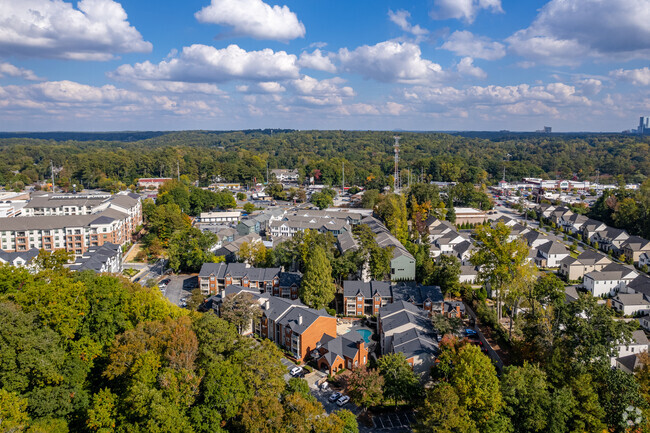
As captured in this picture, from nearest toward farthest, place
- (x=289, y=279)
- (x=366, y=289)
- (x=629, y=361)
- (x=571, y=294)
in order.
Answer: (x=629, y=361) → (x=571, y=294) → (x=366, y=289) → (x=289, y=279)

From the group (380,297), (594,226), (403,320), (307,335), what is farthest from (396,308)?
(594,226)

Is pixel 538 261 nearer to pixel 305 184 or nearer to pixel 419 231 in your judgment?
pixel 419 231

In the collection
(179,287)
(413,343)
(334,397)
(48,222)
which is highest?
(48,222)

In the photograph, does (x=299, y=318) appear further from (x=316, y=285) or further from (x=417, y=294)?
(x=417, y=294)

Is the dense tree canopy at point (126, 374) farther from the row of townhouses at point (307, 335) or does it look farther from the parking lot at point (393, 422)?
the row of townhouses at point (307, 335)

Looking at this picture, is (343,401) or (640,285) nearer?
(343,401)

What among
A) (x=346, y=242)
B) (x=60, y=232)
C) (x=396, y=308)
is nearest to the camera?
(x=396, y=308)

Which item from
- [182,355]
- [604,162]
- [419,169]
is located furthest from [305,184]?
[182,355]
